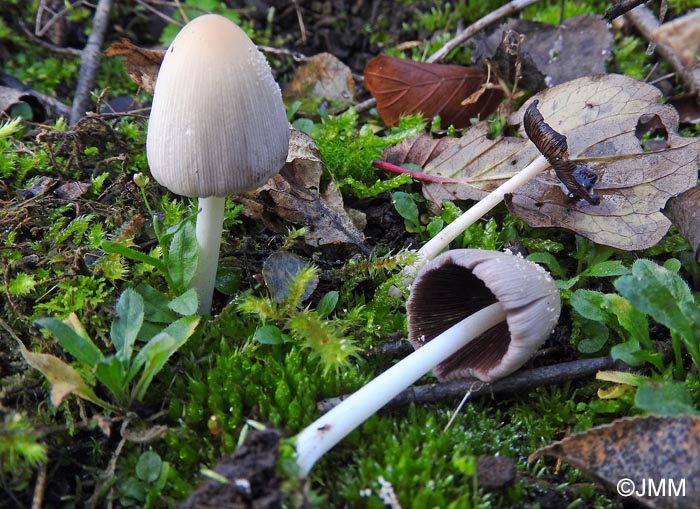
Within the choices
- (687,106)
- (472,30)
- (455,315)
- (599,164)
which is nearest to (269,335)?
(455,315)

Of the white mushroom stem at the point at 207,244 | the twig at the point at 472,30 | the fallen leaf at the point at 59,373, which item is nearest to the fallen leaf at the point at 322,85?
the twig at the point at 472,30

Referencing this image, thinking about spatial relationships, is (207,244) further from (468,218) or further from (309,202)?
(468,218)

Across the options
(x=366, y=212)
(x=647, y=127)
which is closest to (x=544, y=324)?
(x=366, y=212)

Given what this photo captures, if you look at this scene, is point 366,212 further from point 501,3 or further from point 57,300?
point 501,3

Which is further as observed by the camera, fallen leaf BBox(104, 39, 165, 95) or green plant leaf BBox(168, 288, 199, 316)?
fallen leaf BBox(104, 39, 165, 95)

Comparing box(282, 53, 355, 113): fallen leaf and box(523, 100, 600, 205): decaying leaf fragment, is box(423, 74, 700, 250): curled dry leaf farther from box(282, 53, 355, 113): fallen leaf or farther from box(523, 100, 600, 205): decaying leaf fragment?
box(282, 53, 355, 113): fallen leaf

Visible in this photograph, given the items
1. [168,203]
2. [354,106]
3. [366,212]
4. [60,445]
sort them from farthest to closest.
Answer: [354,106] → [366,212] → [168,203] → [60,445]

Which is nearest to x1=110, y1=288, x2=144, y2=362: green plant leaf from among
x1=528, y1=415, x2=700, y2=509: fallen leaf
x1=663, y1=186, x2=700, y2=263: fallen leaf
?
x1=528, y1=415, x2=700, y2=509: fallen leaf

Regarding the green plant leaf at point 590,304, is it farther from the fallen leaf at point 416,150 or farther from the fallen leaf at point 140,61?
the fallen leaf at point 140,61
